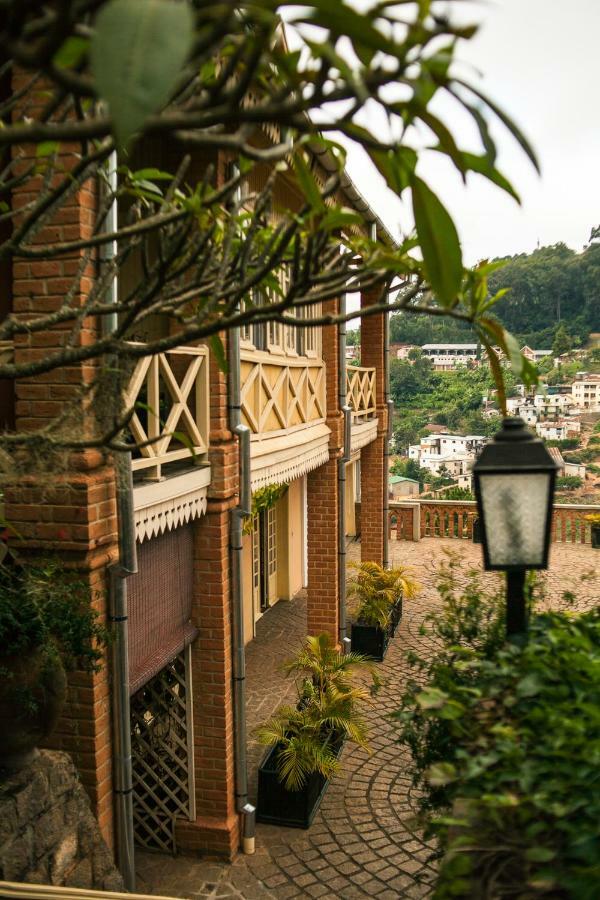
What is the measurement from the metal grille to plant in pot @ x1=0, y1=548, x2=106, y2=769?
2.40 metres

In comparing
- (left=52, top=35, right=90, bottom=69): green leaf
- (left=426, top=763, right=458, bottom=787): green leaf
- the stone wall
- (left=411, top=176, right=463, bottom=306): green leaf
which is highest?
(left=52, top=35, right=90, bottom=69): green leaf

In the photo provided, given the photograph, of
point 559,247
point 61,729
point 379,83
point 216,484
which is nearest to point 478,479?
point 379,83

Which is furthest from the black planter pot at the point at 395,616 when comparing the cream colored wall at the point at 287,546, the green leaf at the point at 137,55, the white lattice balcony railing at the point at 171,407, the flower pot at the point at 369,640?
the green leaf at the point at 137,55

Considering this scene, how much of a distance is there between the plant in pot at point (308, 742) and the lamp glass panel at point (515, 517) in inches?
154

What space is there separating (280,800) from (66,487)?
4.19 meters

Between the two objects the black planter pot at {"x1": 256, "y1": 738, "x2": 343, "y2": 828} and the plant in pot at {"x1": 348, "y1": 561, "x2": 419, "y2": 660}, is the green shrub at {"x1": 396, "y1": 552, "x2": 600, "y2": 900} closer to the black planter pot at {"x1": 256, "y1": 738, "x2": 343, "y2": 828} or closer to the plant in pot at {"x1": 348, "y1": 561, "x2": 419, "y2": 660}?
the black planter pot at {"x1": 256, "y1": 738, "x2": 343, "y2": 828}

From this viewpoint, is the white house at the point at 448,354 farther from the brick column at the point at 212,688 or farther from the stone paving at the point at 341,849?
the brick column at the point at 212,688

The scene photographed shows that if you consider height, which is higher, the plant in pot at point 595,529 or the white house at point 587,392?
the white house at point 587,392

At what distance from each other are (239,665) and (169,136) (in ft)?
18.5

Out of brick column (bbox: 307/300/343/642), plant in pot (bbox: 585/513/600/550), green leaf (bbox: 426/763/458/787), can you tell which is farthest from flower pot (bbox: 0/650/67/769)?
plant in pot (bbox: 585/513/600/550)

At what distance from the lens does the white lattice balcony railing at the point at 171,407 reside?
4789 millimetres

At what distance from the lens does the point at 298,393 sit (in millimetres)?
8570

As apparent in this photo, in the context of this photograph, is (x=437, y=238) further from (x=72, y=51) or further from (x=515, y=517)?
(x=515, y=517)

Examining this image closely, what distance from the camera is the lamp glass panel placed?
3027 mm
